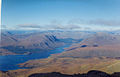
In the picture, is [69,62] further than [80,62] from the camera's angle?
Yes

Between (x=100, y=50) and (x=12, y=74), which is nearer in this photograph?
(x=12, y=74)

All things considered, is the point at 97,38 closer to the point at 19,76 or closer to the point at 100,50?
the point at 100,50

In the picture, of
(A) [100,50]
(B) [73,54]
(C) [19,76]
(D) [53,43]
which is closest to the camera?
(C) [19,76]

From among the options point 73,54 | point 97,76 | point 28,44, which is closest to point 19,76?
point 97,76

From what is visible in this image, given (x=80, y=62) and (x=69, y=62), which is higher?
(x=80, y=62)

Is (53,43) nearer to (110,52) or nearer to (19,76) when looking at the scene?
(110,52)

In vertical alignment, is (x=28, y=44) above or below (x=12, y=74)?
below

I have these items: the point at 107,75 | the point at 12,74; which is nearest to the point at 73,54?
the point at 12,74

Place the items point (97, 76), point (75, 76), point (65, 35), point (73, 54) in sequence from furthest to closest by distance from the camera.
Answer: point (65, 35) → point (73, 54) → point (75, 76) → point (97, 76)

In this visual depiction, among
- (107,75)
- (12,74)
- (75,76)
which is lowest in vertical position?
(12,74)
